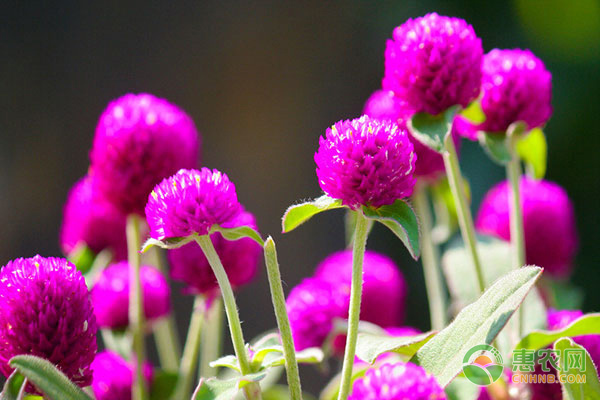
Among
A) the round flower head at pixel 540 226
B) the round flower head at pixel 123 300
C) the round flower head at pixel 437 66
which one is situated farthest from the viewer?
the round flower head at pixel 540 226

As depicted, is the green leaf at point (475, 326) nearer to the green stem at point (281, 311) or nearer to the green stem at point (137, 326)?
the green stem at point (281, 311)

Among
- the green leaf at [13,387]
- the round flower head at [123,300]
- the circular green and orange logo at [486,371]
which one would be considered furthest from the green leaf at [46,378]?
the round flower head at [123,300]

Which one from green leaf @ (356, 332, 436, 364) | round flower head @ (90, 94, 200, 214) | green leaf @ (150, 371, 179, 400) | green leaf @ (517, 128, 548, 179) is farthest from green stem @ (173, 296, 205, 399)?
green leaf @ (517, 128, 548, 179)

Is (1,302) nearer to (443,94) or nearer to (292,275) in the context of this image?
(443,94)

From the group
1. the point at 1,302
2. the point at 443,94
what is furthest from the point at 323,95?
the point at 1,302

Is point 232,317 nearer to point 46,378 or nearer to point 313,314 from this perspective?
point 46,378

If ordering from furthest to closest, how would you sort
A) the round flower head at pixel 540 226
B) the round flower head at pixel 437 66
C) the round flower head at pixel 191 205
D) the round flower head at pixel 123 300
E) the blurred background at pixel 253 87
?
the blurred background at pixel 253 87
the round flower head at pixel 540 226
the round flower head at pixel 123 300
the round flower head at pixel 437 66
the round flower head at pixel 191 205
